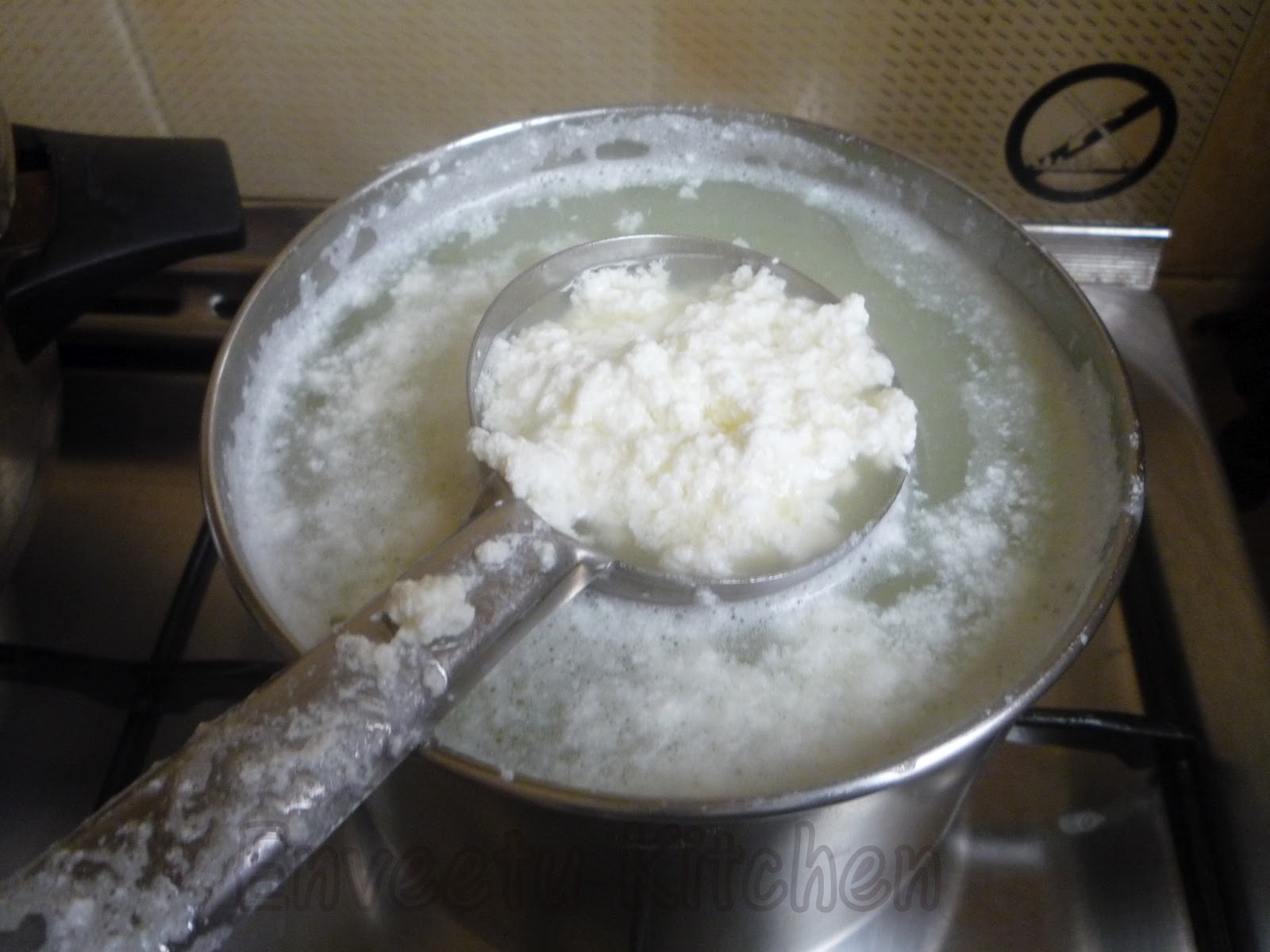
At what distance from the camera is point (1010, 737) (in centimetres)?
60

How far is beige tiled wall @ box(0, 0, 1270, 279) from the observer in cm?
73

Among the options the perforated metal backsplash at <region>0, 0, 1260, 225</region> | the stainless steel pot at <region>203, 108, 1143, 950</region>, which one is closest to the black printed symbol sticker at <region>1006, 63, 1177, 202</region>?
the perforated metal backsplash at <region>0, 0, 1260, 225</region>

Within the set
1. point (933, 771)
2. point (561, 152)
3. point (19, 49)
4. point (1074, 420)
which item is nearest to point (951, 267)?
point (1074, 420)

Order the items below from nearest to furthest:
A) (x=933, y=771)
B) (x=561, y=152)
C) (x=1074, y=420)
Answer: (x=933, y=771) → (x=1074, y=420) → (x=561, y=152)

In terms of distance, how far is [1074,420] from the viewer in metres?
0.61

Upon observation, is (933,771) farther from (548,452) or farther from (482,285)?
(482,285)

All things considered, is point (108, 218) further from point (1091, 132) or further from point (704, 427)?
point (1091, 132)

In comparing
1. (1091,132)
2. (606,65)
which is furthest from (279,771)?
(1091,132)

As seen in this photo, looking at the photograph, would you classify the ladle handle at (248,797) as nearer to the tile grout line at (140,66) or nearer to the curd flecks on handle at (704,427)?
the curd flecks on handle at (704,427)

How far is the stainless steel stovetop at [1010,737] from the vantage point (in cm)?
57

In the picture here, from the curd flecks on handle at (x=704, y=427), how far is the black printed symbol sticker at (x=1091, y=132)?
32 centimetres

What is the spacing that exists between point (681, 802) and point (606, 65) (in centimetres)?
61

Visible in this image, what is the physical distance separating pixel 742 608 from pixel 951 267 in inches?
12.4

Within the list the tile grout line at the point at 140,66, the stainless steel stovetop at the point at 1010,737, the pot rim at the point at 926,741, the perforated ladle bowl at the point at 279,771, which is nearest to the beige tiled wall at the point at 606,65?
the tile grout line at the point at 140,66
